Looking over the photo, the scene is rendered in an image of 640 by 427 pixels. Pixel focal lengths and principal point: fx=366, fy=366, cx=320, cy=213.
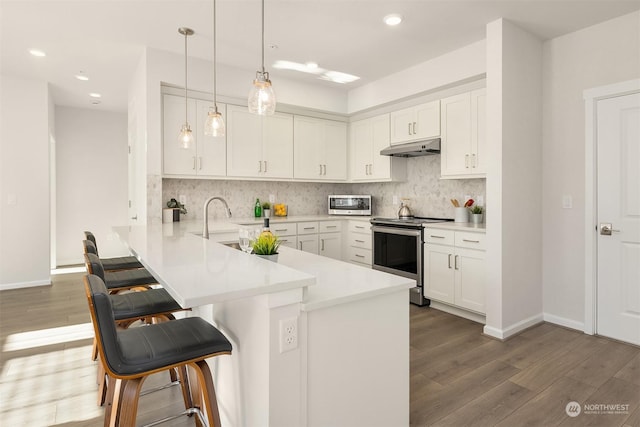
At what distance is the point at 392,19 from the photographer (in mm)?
3141

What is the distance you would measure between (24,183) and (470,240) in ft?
18.3

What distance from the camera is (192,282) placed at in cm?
130

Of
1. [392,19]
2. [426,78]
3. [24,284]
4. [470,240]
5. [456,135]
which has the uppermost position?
[392,19]

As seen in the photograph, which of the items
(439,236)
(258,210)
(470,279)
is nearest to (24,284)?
(258,210)

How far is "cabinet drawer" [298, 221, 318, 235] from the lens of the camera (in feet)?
15.5

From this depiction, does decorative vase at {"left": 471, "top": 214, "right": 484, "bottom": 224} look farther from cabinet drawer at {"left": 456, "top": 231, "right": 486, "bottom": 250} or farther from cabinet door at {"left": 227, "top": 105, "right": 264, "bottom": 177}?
cabinet door at {"left": 227, "top": 105, "right": 264, "bottom": 177}

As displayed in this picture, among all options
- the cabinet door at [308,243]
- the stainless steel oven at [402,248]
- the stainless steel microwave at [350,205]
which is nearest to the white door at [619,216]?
the stainless steel oven at [402,248]

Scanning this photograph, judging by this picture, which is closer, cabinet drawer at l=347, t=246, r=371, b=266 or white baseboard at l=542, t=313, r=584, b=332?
white baseboard at l=542, t=313, r=584, b=332

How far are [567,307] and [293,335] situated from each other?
10.7 ft

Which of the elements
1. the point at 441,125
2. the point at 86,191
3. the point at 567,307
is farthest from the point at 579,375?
the point at 86,191

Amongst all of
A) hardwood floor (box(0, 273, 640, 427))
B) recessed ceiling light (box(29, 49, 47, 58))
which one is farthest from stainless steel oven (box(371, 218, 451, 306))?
recessed ceiling light (box(29, 49, 47, 58))

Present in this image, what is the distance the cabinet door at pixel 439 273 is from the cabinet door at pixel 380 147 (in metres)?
1.31

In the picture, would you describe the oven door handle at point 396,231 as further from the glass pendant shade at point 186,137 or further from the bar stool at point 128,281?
the bar stool at point 128,281

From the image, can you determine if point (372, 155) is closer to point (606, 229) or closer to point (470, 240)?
point (470, 240)
